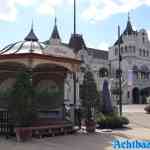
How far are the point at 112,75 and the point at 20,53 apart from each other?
60.7 metres

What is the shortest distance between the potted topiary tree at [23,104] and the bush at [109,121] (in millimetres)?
5210

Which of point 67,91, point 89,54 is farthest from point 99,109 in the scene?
point 89,54

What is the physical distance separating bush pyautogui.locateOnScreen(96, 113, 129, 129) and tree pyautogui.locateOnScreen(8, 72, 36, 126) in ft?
17.1

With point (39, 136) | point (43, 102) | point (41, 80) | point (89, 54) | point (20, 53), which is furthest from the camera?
point (89, 54)

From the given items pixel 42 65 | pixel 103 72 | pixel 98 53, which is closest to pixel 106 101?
pixel 42 65

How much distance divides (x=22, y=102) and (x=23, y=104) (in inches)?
3.5

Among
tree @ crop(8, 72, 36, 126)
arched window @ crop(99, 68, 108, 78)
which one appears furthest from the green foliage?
arched window @ crop(99, 68, 108, 78)

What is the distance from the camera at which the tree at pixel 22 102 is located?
11.5 meters

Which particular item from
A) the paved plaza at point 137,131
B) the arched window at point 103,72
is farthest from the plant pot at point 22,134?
the arched window at point 103,72

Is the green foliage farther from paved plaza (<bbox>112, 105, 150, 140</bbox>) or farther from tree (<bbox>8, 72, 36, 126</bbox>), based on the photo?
paved plaza (<bbox>112, 105, 150, 140</bbox>)

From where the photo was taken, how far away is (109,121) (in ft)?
52.7

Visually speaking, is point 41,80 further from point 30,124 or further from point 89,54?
point 89,54

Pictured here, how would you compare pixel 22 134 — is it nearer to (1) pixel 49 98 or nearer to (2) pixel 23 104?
(2) pixel 23 104

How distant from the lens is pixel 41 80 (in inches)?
638
